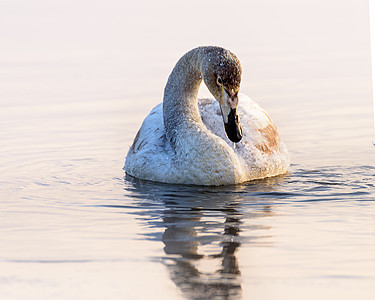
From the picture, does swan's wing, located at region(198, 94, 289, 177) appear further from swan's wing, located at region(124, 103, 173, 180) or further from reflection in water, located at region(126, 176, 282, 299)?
swan's wing, located at region(124, 103, 173, 180)

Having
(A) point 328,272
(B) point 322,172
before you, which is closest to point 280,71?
(B) point 322,172

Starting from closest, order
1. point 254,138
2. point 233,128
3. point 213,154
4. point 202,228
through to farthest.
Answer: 1. point 202,228
2. point 233,128
3. point 213,154
4. point 254,138

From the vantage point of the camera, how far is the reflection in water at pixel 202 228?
6.33 meters

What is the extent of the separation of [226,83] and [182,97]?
142 cm

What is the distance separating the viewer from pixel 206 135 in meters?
10.4

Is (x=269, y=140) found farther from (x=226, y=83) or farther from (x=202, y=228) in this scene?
(x=202, y=228)

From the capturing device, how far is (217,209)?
350 inches

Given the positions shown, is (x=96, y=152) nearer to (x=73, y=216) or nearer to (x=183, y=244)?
(x=73, y=216)

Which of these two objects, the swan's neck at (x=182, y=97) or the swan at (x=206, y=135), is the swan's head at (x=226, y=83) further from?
the swan's neck at (x=182, y=97)

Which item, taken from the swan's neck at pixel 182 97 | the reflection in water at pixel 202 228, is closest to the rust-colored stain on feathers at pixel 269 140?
the reflection in water at pixel 202 228

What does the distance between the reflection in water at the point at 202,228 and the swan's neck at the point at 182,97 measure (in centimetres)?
79

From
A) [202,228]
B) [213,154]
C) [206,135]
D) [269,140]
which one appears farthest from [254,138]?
[202,228]

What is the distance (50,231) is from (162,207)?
1.41 m

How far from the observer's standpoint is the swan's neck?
10742mm
